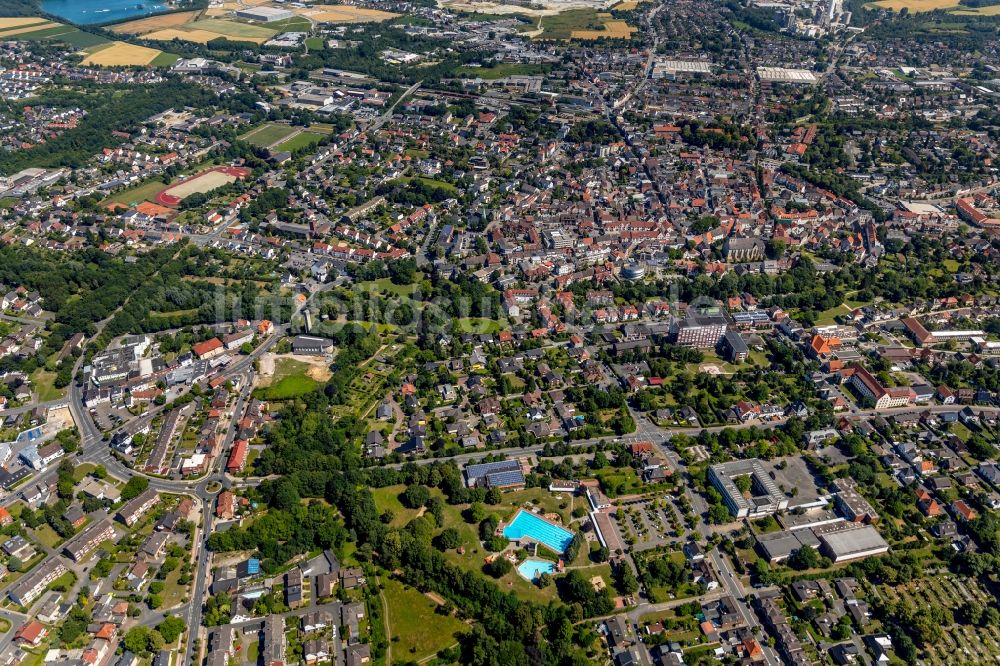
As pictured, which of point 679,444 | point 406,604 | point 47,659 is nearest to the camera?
point 47,659

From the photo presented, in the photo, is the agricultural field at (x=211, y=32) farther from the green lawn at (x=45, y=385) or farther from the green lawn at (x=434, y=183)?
the green lawn at (x=45, y=385)

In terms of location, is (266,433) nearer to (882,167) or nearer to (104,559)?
(104,559)

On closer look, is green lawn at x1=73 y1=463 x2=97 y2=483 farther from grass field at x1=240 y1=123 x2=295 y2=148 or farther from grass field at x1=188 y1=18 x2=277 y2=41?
grass field at x1=188 y1=18 x2=277 y2=41

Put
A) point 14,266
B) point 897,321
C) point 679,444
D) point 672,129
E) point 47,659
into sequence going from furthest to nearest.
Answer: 1. point 672,129
2. point 14,266
3. point 897,321
4. point 679,444
5. point 47,659

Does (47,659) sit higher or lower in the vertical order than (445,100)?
lower

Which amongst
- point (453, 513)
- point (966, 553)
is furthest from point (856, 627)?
point (453, 513)

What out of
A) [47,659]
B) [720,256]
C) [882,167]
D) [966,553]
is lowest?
[47,659]
